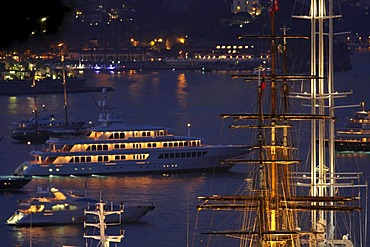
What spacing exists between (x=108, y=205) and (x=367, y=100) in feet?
72.9

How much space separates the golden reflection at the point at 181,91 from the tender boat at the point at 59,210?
20212 mm

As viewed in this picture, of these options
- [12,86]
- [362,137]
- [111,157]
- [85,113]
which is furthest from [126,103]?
[111,157]

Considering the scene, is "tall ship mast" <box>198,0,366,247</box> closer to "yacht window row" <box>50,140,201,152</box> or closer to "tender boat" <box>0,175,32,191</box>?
"tender boat" <box>0,175,32,191</box>

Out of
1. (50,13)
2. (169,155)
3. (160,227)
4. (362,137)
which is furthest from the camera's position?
(362,137)

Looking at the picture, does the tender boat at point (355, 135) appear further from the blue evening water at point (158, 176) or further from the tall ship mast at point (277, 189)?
the tall ship mast at point (277, 189)

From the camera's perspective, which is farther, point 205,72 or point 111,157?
point 205,72

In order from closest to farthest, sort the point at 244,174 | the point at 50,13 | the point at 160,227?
the point at 50,13 → the point at 160,227 → the point at 244,174

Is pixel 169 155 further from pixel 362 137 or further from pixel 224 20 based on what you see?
pixel 224 20

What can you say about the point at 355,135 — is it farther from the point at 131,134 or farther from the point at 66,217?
the point at 66,217

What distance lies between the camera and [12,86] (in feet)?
148

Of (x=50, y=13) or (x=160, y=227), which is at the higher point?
(x=50, y=13)

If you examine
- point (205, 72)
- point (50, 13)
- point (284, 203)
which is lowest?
point (205, 72)

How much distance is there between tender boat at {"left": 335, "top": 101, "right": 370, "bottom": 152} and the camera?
22.5 m

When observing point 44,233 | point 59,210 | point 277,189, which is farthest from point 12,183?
point 277,189
